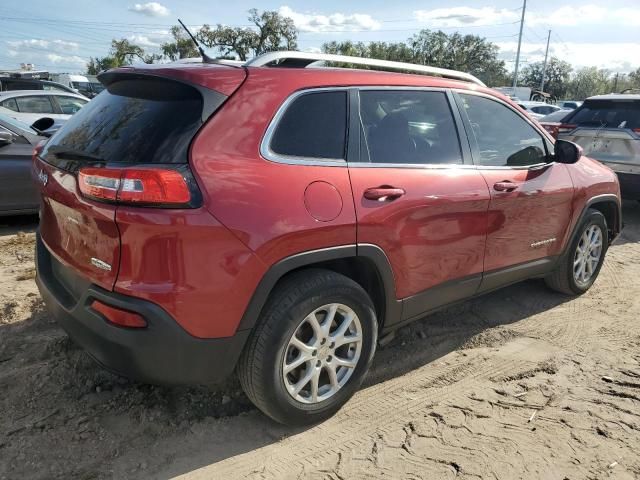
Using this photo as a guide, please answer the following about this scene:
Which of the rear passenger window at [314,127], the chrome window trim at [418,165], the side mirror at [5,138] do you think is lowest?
the side mirror at [5,138]

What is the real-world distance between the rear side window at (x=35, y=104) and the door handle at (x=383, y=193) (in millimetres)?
10034

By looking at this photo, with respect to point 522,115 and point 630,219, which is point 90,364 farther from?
point 630,219

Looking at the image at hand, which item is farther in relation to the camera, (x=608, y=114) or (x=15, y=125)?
(x=608, y=114)

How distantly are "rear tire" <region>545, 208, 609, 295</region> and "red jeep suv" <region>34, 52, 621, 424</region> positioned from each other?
128cm

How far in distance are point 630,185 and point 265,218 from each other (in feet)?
20.3

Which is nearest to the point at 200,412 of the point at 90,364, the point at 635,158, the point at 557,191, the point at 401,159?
the point at 90,364

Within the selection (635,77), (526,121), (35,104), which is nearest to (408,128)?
(526,121)

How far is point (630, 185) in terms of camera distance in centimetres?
675

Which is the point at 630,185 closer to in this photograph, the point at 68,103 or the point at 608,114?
the point at 608,114

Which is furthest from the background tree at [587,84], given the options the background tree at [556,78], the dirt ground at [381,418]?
the dirt ground at [381,418]

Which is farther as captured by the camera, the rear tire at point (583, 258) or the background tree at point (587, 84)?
the background tree at point (587, 84)

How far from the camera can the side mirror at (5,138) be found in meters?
5.85

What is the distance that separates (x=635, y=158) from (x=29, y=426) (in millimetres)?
7087

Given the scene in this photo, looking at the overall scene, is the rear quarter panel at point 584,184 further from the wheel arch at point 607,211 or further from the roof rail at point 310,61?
the roof rail at point 310,61
